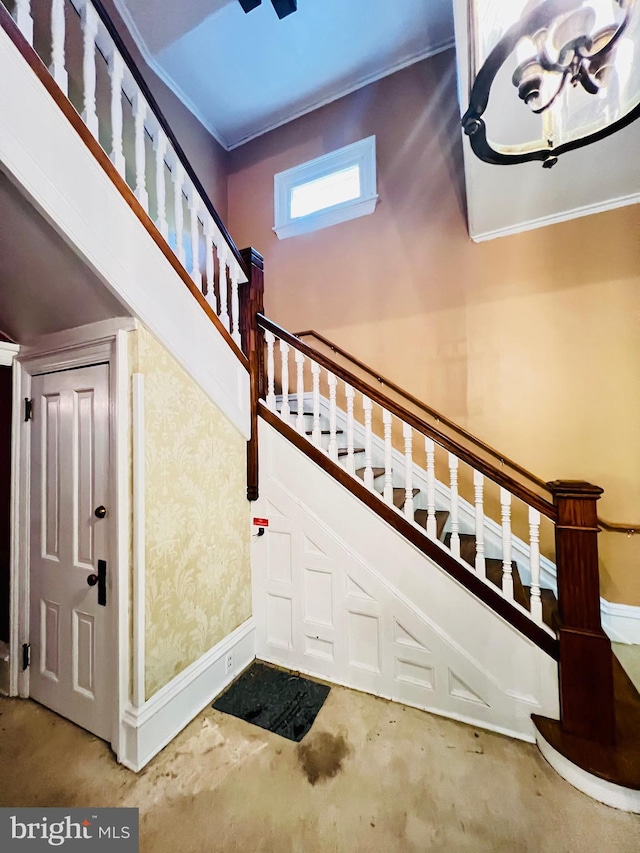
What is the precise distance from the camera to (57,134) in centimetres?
120

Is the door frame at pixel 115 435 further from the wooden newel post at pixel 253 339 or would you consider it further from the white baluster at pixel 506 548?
the white baluster at pixel 506 548

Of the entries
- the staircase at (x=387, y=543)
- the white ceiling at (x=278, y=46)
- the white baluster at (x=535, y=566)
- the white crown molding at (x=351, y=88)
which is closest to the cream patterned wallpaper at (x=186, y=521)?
the staircase at (x=387, y=543)

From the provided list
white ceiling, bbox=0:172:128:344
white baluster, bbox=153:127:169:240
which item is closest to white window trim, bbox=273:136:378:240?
white baluster, bbox=153:127:169:240

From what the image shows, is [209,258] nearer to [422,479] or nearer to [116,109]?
[116,109]

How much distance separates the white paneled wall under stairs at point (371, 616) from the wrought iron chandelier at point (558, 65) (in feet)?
5.63

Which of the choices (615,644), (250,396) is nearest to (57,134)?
(250,396)

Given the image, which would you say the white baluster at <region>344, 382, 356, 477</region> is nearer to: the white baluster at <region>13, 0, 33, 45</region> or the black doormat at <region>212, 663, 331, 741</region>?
the black doormat at <region>212, 663, 331, 741</region>

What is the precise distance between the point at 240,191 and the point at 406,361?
8.95 feet

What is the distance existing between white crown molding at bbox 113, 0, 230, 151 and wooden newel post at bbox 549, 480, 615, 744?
174 inches

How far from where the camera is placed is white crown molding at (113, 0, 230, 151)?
254 centimetres

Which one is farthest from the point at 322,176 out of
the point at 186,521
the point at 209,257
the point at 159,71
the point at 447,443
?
the point at 186,521

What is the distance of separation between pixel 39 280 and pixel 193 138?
2.94m

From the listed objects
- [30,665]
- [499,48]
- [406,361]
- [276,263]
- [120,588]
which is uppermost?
[276,263]

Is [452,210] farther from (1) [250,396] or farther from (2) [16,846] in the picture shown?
(2) [16,846]
